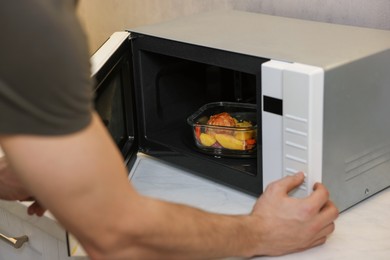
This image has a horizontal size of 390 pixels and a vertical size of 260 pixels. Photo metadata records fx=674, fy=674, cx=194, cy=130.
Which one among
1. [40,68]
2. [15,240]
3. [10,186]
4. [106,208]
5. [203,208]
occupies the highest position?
[40,68]

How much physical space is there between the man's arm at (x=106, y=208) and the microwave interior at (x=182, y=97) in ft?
0.92

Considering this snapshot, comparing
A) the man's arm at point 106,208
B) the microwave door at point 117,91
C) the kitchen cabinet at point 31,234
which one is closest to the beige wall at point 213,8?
the microwave door at point 117,91

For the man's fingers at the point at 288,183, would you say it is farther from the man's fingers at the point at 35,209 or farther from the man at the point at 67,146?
the man's fingers at the point at 35,209

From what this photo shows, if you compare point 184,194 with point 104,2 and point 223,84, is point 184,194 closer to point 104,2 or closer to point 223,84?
point 223,84

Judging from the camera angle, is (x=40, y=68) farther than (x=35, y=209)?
No

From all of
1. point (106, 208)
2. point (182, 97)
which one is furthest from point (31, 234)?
point (106, 208)

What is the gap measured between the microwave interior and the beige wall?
A: 15cm

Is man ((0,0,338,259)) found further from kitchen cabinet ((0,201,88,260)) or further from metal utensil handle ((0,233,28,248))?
metal utensil handle ((0,233,28,248))

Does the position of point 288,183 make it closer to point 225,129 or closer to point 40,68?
point 225,129

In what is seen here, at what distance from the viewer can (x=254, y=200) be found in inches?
45.1

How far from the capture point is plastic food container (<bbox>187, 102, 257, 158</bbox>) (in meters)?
1.19

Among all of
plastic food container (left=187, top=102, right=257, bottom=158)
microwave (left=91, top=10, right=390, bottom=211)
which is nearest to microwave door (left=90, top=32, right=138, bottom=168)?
microwave (left=91, top=10, right=390, bottom=211)

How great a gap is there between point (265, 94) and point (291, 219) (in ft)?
0.65

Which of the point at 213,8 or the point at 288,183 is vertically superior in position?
the point at 213,8
